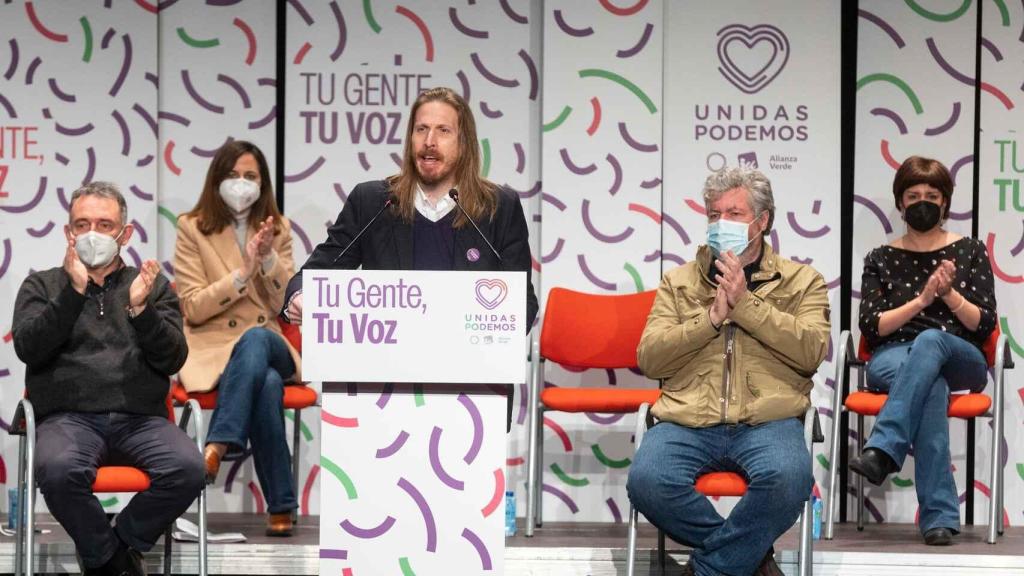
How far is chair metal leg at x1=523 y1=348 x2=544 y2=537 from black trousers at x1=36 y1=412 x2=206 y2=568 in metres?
1.37

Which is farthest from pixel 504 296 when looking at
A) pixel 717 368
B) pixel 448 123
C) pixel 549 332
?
pixel 549 332

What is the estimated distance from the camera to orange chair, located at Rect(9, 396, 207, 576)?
412cm

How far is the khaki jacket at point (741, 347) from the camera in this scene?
4156mm

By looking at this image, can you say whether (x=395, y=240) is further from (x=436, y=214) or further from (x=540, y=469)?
(x=540, y=469)

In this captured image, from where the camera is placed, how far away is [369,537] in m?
3.47

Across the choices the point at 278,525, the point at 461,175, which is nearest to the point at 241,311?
the point at 278,525

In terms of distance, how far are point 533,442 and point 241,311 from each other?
1.31 meters

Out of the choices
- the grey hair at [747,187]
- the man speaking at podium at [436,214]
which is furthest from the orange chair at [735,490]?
the man speaking at podium at [436,214]

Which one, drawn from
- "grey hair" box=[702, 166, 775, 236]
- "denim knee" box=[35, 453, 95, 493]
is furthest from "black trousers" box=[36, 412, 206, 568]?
"grey hair" box=[702, 166, 775, 236]

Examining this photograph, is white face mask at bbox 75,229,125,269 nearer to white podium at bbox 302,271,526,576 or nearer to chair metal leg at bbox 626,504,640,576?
white podium at bbox 302,271,526,576

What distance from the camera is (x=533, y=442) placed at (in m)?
5.17

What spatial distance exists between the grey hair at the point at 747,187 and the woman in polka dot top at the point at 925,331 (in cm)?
91

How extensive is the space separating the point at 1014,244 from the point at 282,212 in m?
3.27

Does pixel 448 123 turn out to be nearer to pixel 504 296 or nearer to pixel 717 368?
pixel 504 296
